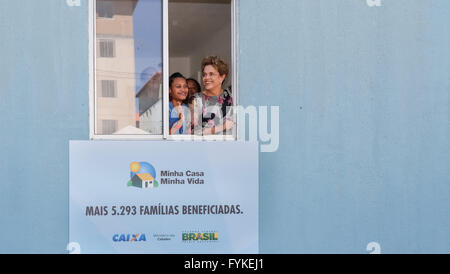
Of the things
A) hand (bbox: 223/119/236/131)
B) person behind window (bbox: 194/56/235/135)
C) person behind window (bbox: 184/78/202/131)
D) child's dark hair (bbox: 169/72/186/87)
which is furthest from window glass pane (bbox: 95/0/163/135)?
hand (bbox: 223/119/236/131)

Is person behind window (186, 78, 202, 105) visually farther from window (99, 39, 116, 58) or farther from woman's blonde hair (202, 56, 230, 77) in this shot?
window (99, 39, 116, 58)

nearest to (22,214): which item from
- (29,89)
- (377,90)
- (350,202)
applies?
(29,89)

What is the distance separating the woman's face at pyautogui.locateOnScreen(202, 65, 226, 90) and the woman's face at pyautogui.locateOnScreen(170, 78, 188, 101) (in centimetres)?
21

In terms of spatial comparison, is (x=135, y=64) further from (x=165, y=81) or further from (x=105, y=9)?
(x=105, y=9)

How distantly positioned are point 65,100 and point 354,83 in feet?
9.32

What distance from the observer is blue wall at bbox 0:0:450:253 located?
5.07 metres

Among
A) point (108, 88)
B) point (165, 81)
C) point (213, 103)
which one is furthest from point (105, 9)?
point (213, 103)

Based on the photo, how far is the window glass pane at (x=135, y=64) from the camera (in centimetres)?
529

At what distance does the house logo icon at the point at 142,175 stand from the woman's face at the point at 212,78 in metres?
1.02

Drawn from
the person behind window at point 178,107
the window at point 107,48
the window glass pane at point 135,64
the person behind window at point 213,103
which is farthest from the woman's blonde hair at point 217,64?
the window at point 107,48

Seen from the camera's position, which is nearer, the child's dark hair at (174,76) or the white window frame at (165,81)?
the white window frame at (165,81)

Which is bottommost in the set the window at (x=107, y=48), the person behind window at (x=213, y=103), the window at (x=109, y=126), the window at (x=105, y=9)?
the window at (x=109, y=126)

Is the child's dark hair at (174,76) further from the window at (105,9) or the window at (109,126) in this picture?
the window at (105,9)
